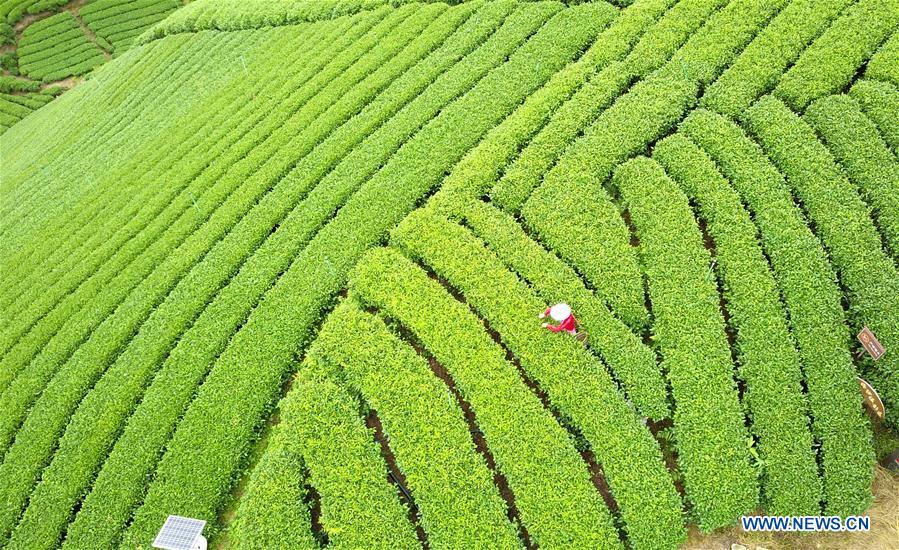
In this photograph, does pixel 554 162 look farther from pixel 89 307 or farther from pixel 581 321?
pixel 89 307

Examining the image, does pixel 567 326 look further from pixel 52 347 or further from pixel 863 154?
pixel 52 347

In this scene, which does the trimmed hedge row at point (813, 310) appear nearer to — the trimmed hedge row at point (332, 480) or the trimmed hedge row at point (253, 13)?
the trimmed hedge row at point (332, 480)

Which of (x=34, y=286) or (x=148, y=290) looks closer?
(x=148, y=290)

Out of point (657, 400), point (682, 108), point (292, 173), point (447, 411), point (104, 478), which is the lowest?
point (657, 400)

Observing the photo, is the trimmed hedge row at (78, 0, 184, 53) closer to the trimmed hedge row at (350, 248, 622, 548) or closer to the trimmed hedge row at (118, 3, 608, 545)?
the trimmed hedge row at (118, 3, 608, 545)

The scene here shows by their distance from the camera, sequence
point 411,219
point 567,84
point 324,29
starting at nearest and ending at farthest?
point 411,219 → point 567,84 → point 324,29

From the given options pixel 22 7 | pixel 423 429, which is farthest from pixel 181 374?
pixel 22 7

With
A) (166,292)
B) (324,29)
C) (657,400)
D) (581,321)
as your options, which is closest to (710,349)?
(657,400)

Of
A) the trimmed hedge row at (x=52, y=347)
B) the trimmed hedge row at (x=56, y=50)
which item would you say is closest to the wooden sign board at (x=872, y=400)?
the trimmed hedge row at (x=52, y=347)
